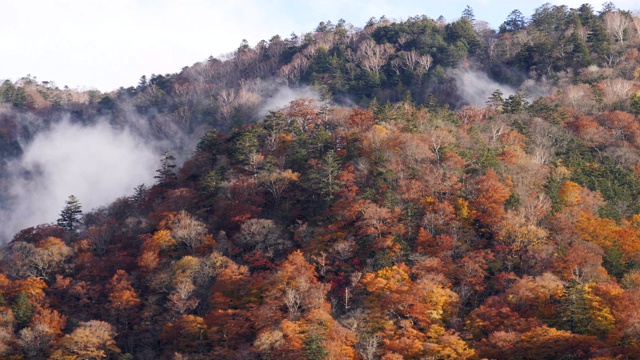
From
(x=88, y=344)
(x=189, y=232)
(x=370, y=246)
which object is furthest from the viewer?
(x=189, y=232)

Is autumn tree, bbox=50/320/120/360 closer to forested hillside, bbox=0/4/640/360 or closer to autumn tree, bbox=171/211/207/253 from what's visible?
forested hillside, bbox=0/4/640/360

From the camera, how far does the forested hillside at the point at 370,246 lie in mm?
36094

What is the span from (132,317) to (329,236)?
1315 cm

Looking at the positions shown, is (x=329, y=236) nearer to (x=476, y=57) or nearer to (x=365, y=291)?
(x=365, y=291)

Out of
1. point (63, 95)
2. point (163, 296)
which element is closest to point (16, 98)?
point (63, 95)

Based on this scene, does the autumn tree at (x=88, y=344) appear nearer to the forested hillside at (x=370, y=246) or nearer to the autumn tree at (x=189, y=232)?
the forested hillside at (x=370, y=246)

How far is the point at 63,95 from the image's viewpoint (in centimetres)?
11119

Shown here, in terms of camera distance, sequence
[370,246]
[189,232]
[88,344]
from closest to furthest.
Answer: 1. [88,344]
2. [370,246]
3. [189,232]

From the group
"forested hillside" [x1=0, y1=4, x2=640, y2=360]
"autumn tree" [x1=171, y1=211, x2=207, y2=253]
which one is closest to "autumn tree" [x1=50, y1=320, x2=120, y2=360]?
"forested hillside" [x1=0, y1=4, x2=640, y2=360]

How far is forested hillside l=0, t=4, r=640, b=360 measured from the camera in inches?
1421

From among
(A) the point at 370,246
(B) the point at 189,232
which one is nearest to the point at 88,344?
(B) the point at 189,232

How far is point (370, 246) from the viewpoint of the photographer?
43688 millimetres

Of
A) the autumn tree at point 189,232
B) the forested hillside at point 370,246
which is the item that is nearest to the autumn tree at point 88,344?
the forested hillside at point 370,246

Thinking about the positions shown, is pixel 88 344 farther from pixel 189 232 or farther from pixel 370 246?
pixel 370 246
